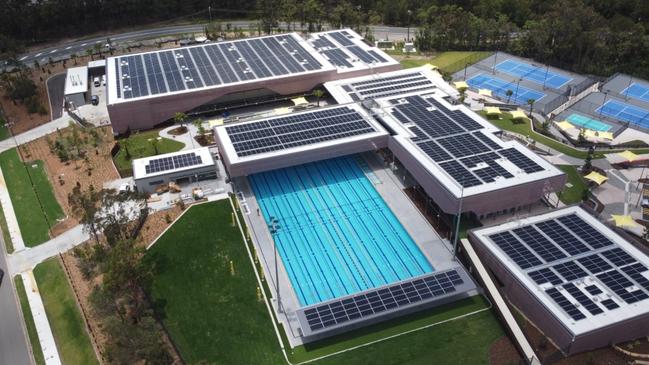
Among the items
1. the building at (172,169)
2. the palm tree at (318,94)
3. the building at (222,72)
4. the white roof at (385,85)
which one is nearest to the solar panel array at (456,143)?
the white roof at (385,85)

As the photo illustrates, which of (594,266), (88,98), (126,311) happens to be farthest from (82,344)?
(88,98)

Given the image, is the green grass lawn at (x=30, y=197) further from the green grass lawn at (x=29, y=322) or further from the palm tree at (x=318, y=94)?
the palm tree at (x=318, y=94)

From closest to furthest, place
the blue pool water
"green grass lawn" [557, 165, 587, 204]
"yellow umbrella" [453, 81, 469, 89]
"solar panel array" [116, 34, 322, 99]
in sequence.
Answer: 1. the blue pool water
2. "green grass lawn" [557, 165, 587, 204]
3. "solar panel array" [116, 34, 322, 99]
4. "yellow umbrella" [453, 81, 469, 89]

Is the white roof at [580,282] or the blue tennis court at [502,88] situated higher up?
the blue tennis court at [502,88]

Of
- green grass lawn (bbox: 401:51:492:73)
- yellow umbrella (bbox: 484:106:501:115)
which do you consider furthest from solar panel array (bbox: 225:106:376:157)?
green grass lawn (bbox: 401:51:492:73)

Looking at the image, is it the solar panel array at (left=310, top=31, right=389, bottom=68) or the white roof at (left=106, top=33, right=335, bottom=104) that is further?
the solar panel array at (left=310, top=31, right=389, bottom=68)

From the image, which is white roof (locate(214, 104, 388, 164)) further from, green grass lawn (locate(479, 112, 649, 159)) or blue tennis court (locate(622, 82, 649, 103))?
blue tennis court (locate(622, 82, 649, 103))

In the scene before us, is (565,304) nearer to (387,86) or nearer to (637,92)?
(387,86)
